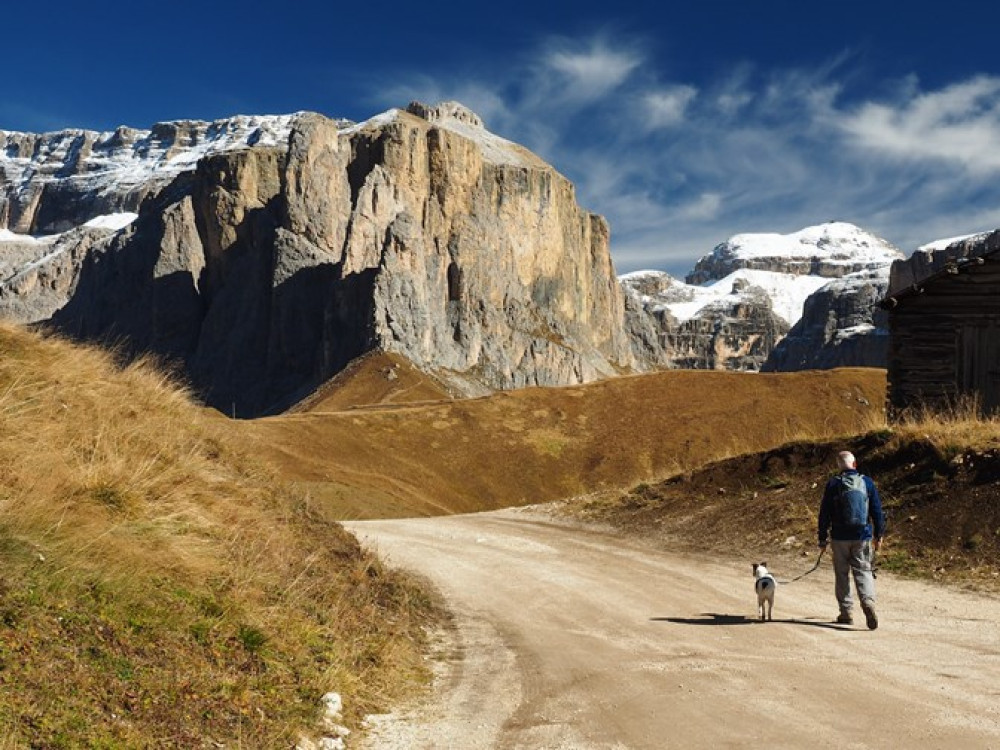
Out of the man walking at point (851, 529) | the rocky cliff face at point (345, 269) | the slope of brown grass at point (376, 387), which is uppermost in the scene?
the rocky cliff face at point (345, 269)

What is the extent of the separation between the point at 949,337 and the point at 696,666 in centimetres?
2003

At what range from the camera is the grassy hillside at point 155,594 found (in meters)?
4.76

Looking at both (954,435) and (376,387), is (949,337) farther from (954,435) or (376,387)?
(376,387)

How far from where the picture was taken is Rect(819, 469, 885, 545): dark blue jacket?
988cm

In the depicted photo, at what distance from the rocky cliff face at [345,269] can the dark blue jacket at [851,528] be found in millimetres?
Result: 91829

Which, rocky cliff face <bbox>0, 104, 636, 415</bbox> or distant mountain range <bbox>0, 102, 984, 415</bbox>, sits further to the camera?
rocky cliff face <bbox>0, 104, 636, 415</bbox>

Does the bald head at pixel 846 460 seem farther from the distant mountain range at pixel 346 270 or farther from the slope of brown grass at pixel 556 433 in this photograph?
the distant mountain range at pixel 346 270

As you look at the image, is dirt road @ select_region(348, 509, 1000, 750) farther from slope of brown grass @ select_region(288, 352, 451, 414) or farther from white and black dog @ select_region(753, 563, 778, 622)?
slope of brown grass @ select_region(288, 352, 451, 414)

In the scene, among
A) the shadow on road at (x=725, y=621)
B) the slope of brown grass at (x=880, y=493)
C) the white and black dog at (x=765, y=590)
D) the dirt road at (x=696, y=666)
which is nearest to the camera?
the dirt road at (x=696, y=666)

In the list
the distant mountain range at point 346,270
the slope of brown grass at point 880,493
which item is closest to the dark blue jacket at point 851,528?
Result: the slope of brown grass at point 880,493

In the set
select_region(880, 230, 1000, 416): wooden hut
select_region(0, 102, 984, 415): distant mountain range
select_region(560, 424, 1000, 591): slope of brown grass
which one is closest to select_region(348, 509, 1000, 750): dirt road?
select_region(560, 424, 1000, 591): slope of brown grass

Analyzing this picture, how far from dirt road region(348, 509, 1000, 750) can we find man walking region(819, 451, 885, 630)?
0.44 metres

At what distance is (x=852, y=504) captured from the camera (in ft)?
32.5

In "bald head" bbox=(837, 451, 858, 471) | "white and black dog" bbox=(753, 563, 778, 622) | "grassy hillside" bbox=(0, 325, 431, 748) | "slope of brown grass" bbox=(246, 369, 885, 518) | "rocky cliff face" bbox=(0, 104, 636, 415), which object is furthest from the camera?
"rocky cliff face" bbox=(0, 104, 636, 415)
